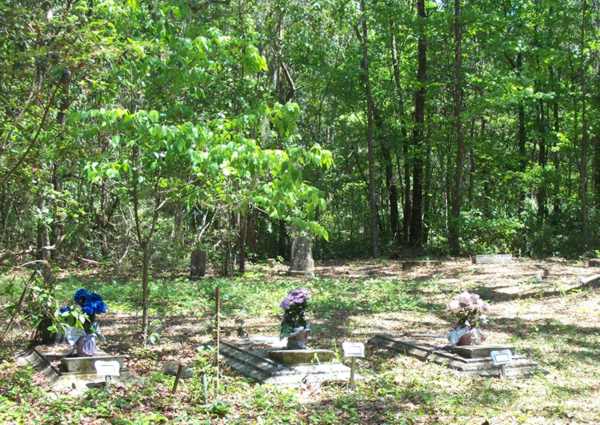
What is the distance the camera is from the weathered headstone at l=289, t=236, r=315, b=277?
18203 millimetres

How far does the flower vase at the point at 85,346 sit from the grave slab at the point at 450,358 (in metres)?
3.99

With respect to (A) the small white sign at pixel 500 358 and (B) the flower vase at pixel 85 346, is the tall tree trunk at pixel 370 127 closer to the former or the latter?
(A) the small white sign at pixel 500 358

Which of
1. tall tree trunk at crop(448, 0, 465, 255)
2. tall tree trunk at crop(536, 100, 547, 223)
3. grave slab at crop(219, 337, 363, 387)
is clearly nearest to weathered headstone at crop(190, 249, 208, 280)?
tall tree trunk at crop(448, 0, 465, 255)

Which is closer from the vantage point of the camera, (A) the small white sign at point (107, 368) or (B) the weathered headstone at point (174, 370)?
(A) the small white sign at point (107, 368)

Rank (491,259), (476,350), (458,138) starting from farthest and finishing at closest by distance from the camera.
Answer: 1. (458,138)
2. (491,259)
3. (476,350)

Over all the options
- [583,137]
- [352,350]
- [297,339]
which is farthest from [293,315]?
[583,137]

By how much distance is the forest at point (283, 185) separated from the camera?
263 inches

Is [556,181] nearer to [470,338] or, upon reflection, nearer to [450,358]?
[470,338]

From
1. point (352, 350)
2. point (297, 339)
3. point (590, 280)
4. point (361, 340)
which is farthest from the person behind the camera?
point (590, 280)

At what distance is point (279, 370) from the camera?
307 inches

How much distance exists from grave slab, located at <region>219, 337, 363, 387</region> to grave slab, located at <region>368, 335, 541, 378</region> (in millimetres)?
1272

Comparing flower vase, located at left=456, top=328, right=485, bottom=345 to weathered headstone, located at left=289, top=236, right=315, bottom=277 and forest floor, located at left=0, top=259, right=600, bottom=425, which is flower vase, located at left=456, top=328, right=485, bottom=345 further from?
weathered headstone, located at left=289, top=236, right=315, bottom=277

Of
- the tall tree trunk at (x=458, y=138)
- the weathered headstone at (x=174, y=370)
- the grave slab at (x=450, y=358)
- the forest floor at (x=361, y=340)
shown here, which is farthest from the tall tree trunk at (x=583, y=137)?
the weathered headstone at (x=174, y=370)

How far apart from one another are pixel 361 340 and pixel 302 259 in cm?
810
